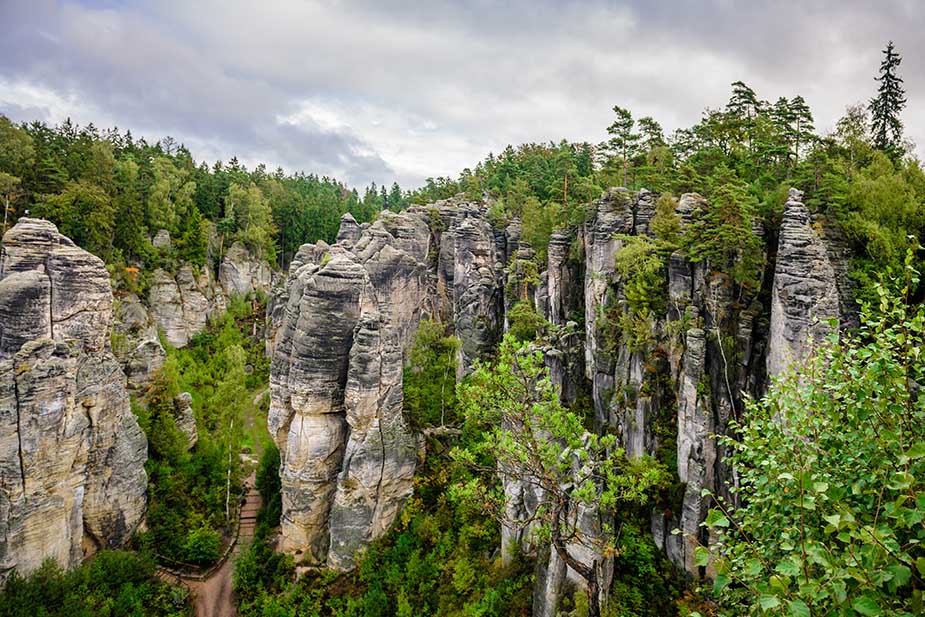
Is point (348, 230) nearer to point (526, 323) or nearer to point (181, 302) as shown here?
point (181, 302)

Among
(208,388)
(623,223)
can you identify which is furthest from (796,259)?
(208,388)

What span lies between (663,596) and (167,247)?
4736cm

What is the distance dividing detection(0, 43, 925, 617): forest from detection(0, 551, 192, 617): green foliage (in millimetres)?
87

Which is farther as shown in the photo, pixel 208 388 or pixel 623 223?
pixel 208 388

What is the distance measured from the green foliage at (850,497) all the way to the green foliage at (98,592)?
81.6 feet

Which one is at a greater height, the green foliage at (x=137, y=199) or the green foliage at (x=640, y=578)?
the green foliage at (x=137, y=199)

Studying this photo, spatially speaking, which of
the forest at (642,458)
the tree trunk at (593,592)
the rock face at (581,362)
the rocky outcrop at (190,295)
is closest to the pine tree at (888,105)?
the forest at (642,458)

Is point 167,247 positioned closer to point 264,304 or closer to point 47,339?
point 264,304

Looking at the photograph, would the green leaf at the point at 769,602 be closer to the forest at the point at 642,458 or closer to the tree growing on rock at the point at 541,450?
the forest at the point at 642,458

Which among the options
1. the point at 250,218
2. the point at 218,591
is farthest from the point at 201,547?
the point at 250,218

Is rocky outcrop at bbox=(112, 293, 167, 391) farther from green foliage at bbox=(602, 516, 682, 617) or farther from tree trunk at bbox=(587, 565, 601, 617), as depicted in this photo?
tree trunk at bbox=(587, 565, 601, 617)

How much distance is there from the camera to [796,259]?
16.4m

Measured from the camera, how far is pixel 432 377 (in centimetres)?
3203

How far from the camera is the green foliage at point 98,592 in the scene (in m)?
18.7
